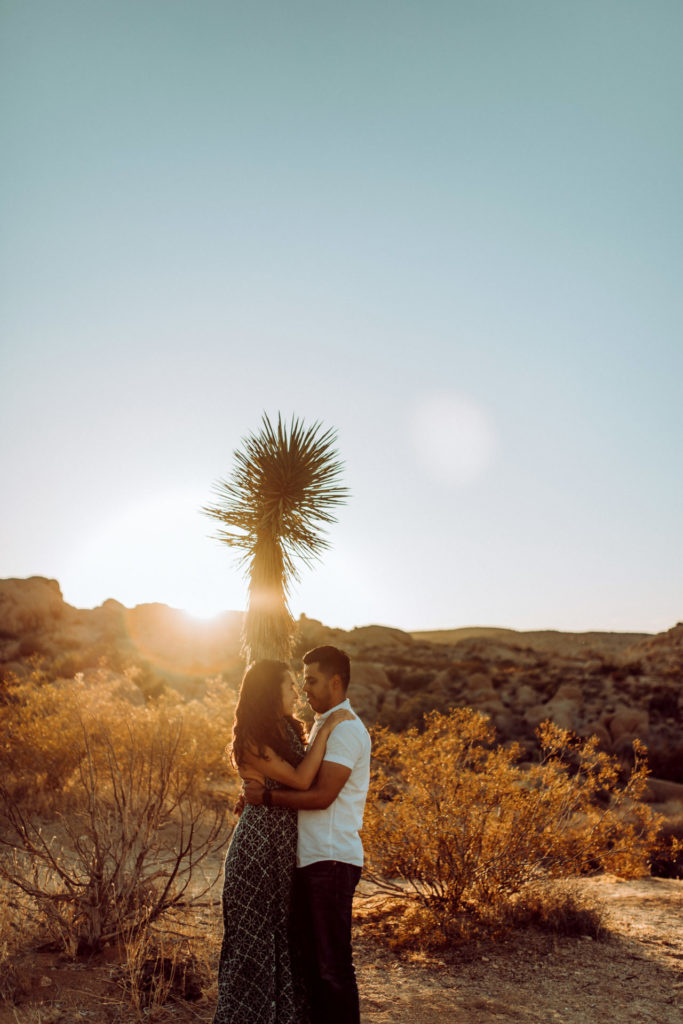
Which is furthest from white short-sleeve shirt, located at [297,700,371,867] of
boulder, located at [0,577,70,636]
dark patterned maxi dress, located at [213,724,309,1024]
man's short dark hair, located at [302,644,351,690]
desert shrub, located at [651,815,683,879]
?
boulder, located at [0,577,70,636]

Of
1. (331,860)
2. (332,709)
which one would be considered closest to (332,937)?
(331,860)

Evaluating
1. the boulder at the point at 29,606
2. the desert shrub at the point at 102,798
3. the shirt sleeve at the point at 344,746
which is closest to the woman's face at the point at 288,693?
the shirt sleeve at the point at 344,746

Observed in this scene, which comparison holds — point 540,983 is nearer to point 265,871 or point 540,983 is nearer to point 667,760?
point 265,871

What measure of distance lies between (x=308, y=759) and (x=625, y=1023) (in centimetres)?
351

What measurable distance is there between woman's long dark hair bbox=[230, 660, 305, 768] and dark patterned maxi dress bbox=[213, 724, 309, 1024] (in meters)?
0.12

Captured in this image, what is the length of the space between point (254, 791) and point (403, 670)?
27.7 meters

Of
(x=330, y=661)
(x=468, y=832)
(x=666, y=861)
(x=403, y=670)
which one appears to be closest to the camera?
(x=330, y=661)

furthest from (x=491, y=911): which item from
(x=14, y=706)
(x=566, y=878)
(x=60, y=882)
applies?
(x=14, y=706)

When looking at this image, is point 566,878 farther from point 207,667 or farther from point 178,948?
point 207,667

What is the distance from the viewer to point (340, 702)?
3.49 meters

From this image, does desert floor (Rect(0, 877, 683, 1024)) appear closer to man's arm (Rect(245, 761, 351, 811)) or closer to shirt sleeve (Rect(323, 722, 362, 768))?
man's arm (Rect(245, 761, 351, 811))

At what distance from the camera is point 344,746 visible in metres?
3.30

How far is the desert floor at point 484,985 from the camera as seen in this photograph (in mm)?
4582

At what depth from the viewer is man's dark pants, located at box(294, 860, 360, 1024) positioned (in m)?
3.26
